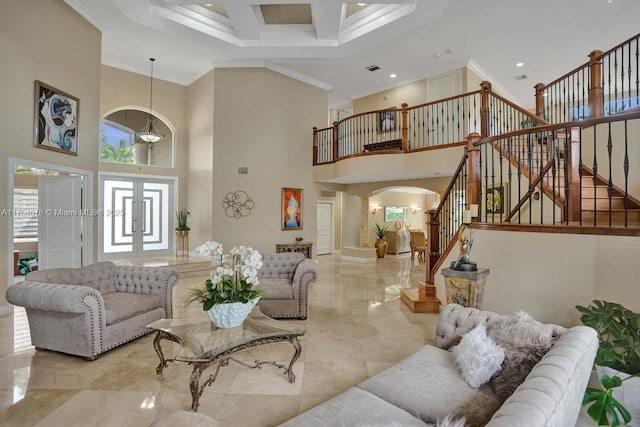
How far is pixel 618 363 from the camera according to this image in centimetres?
218

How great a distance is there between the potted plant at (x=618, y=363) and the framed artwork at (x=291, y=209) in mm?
6359

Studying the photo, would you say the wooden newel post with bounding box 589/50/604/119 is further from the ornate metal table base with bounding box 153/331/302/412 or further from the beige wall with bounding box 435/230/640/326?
the ornate metal table base with bounding box 153/331/302/412

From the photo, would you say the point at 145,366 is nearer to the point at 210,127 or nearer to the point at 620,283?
the point at 620,283

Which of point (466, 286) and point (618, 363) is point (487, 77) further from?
point (618, 363)

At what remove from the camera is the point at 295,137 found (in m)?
8.27

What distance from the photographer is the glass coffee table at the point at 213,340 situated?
2.13m

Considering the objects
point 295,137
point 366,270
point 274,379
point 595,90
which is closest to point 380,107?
point 295,137

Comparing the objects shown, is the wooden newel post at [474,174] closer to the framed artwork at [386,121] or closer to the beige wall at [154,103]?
the framed artwork at [386,121]

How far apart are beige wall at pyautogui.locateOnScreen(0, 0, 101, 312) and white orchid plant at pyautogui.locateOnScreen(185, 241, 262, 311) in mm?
3555

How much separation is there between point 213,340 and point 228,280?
486 millimetres

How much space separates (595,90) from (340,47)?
4526mm

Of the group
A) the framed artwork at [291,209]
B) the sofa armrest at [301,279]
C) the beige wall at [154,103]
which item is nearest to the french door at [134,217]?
the beige wall at [154,103]

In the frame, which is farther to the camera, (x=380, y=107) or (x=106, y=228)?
(x=380, y=107)

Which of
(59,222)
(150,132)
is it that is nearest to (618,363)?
(59,222)
